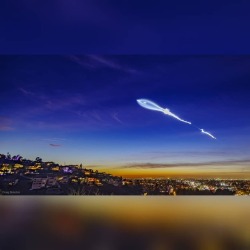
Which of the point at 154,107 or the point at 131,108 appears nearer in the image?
the point at 154,107

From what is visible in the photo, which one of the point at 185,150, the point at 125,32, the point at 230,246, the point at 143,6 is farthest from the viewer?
the point at 185,150

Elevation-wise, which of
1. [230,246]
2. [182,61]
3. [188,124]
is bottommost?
[230,246]

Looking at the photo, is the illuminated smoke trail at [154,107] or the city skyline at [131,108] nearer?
the city skyline at [131,108]

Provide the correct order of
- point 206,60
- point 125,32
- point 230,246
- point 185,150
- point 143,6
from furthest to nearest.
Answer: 1. point 185,150
2. point 206,60
3. point 125,32
4. point 143,6
5. point 230,246

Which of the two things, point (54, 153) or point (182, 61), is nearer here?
point (182, 61)

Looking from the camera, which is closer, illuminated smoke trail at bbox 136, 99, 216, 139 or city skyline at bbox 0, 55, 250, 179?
city skyline at bbox 0, 55, 250, 179

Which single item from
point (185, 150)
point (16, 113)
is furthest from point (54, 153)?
point (185, 150)

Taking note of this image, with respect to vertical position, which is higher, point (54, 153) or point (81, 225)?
point (54, 153)

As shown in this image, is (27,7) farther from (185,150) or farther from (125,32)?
(185,150)
